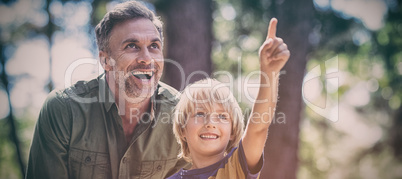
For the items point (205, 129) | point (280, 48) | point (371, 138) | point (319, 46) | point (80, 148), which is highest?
point (319, 46)

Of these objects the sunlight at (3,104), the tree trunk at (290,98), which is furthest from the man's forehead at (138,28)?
the sunlight at (3,104)

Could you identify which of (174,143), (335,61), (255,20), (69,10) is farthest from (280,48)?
(335,61)

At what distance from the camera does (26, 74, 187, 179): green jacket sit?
1515mm

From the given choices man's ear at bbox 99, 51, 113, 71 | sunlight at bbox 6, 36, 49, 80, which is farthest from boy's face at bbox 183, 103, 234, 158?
sunlight at bbox 6, 36, 49, 80

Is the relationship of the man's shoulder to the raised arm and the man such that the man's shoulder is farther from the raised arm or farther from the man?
the raised arm

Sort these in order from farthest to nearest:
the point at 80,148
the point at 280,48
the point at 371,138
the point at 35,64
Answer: the point at 371,138 < the point at 35,64 < the point at 80,148 < the point at 280,48

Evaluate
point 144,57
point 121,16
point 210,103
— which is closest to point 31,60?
point 121,16

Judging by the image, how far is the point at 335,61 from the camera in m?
3.71

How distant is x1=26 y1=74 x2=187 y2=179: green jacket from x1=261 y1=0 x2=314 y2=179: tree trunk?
58cm

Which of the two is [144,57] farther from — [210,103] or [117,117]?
[210,103]

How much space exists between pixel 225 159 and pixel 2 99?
3.87m

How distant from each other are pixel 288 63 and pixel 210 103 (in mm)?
976

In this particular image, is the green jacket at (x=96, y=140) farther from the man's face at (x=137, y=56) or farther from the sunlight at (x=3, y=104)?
the sunlight at (x=3, y=104)

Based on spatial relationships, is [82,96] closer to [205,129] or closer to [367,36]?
[205,129]
